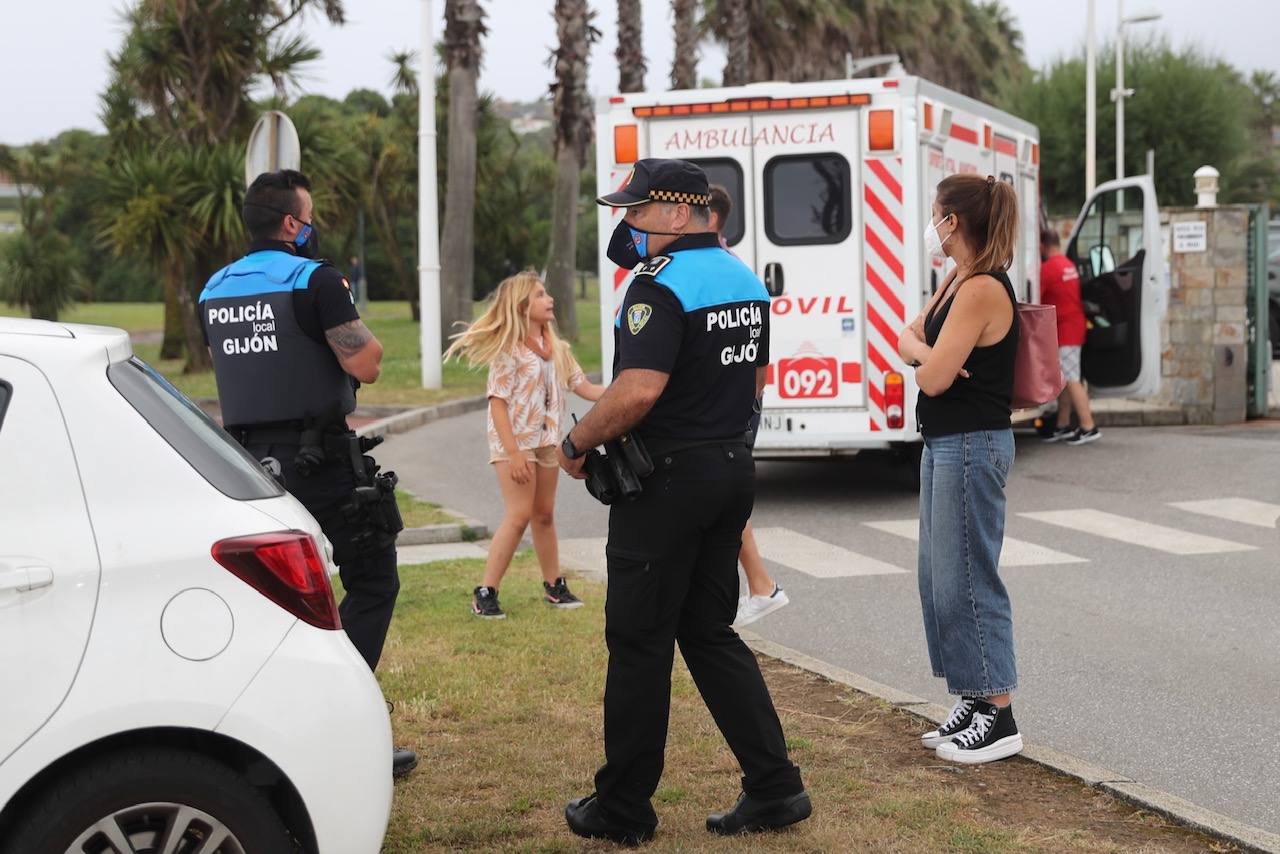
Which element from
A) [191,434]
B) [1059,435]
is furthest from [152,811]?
[1059,435]

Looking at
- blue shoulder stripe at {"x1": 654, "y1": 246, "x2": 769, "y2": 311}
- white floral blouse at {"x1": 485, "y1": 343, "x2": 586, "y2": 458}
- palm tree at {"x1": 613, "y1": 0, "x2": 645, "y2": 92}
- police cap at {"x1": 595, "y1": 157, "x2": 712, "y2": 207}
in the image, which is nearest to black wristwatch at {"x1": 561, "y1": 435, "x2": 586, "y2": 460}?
blue shoulder stripe at {"x1": 654, "y1": 246, "x2": 769, "y2": 311}

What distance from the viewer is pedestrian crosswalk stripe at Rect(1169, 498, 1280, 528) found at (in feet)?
35.0

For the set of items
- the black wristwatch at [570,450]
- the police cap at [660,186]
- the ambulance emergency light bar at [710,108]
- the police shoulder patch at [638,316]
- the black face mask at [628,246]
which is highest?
the ambulance emergency light bar at [710,108]

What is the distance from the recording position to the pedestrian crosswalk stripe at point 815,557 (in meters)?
9.09

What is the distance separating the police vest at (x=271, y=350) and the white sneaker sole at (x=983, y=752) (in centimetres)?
227

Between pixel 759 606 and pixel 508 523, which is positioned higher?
pixel 508 523

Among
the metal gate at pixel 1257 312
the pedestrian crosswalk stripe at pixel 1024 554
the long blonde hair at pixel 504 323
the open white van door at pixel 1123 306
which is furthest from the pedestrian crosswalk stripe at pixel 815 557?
the metal gate at pixel 1257 312

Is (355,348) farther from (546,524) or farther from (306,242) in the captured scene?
(546,524)

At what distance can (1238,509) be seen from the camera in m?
11.1

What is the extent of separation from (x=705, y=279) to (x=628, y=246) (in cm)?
31

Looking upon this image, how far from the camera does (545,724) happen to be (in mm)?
5578

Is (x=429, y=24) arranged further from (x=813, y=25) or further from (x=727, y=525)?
(x=813, y=25)

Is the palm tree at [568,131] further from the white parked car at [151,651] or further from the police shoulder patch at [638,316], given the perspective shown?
the white parked car at [151,651]

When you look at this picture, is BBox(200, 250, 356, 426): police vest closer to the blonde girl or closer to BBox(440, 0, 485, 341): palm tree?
the blonde girl
